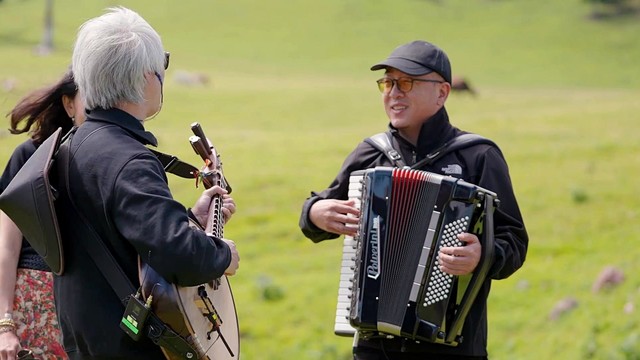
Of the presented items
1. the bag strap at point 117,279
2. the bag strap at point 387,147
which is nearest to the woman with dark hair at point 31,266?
the bag strap at point 117,279

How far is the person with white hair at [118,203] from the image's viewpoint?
412cm

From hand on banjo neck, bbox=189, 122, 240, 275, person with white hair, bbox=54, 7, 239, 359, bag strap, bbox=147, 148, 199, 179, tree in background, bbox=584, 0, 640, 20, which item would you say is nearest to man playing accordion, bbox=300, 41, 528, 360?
hand on banjo neck, bbox=189, 122, 240, 275

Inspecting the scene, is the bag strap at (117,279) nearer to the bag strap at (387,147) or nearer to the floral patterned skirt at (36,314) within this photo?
the floral patterned skirt at (36,314)

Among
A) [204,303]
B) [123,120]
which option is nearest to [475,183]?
[204,303]

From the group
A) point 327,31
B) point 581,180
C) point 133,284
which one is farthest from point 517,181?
point 327,31

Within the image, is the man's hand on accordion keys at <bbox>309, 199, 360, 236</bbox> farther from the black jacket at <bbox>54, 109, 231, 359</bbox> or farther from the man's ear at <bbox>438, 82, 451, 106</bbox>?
the black jacket at <bbox>54, 109, 231, 359</bbox>

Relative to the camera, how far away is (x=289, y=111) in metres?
35.2

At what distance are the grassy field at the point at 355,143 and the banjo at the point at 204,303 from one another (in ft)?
8.90

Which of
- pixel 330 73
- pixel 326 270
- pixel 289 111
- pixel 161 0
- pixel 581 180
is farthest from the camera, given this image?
pixel 161 0

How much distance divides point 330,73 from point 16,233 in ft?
179

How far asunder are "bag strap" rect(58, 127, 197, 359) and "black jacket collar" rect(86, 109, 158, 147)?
21 cm

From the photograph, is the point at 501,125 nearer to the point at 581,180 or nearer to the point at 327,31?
the point at 581,180

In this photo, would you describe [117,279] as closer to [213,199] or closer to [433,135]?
[213,199]

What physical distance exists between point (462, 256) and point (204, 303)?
4.63 ft
